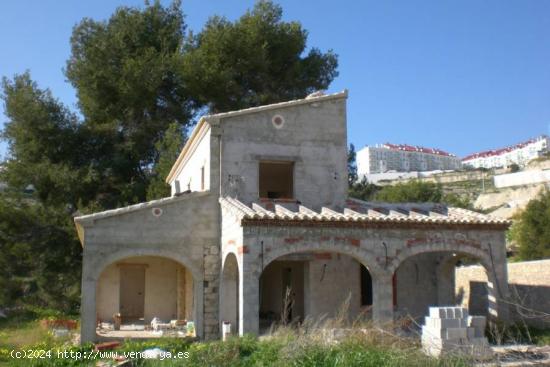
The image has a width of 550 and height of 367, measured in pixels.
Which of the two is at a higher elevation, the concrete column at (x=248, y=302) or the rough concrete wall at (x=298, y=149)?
the rough concrete wall at (x=298, y=149)

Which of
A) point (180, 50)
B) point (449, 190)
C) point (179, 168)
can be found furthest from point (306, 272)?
point (449, 190)

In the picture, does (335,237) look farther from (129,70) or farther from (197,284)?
(129,70)

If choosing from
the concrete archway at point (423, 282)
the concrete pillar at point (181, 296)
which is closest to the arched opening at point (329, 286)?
the concrete archway at point (423, 282)

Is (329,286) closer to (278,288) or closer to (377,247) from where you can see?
(377,247)

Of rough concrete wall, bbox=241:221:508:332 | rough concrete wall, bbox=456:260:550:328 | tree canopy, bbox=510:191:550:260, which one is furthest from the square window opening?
tree canopy, bbox=510:191:550:260

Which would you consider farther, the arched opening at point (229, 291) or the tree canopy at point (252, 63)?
the tree canopy at point (252, 63)

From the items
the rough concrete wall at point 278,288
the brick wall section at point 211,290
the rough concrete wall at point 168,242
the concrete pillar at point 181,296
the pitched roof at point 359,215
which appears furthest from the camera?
the concrete pillar at point 181,296

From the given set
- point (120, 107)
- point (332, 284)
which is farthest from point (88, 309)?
point (120, 107)

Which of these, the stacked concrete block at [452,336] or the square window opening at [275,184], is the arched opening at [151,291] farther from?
the stacked concrete block at [452,336]

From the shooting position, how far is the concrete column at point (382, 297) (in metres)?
13.5

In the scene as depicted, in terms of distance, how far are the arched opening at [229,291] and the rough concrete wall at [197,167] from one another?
236 centimetres

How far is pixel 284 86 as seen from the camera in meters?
29.4

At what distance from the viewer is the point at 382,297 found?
13.6 m

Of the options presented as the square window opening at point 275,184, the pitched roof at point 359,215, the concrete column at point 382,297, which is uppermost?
the square window opening at point 275,184
